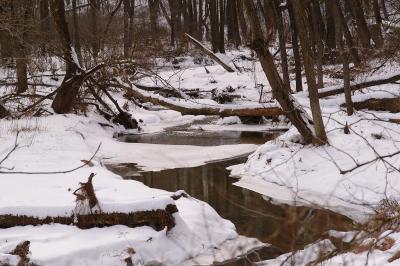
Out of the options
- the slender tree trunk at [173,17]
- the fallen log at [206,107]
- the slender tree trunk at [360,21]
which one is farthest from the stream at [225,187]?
the slender tree trunk at [173,17]

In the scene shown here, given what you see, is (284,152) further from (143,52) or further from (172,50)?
(172,50)

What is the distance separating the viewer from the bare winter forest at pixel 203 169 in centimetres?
461

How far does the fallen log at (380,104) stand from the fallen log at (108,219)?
7.42 meters

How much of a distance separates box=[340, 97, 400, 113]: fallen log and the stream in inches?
87.4

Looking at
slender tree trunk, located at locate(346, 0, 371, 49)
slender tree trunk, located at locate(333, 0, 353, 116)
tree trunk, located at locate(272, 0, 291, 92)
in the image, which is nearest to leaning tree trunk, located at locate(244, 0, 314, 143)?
slender tree trunk, located at locate(333, 0, 353, 116)

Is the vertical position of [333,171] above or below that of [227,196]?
below

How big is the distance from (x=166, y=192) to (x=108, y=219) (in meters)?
1.10

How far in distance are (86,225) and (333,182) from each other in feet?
13.5

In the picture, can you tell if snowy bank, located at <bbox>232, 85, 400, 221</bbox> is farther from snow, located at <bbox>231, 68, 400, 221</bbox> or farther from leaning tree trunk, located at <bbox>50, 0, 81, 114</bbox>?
leaning tree trunk, located at <bbox>50, 0, 81, 114</bbox>

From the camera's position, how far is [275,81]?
9.15 m

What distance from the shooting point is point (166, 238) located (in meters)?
5.96


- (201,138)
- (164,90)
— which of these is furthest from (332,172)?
(164,90)

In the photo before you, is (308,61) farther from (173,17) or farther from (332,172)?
(173,17)

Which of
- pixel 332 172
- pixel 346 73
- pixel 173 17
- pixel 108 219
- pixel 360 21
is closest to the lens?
pixel 108 219
